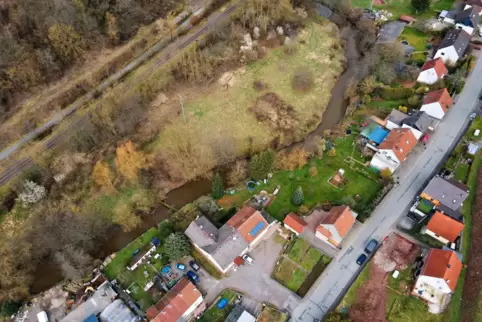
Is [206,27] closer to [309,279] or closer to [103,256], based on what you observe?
[103,256]

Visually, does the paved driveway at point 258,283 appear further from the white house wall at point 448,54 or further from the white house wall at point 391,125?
the white house wall at point 448,54

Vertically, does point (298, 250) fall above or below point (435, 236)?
above

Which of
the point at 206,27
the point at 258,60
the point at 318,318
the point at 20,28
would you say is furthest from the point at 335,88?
the point at 20,28

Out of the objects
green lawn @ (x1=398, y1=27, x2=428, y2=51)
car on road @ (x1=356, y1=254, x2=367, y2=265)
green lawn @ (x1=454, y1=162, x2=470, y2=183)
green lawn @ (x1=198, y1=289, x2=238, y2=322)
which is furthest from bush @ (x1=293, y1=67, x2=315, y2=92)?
green lawn @ (x1=198, y1=289, x2=238, y2=322)

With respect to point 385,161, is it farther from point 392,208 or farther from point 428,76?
point 428,76

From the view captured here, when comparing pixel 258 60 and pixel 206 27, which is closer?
pixel 258 60

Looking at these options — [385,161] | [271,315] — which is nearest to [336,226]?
[271,315]

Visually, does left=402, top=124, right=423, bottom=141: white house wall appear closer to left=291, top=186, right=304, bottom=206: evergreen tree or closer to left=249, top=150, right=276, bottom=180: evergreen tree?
left=291, top=186, right=304, bottom=206: evergreen tree
